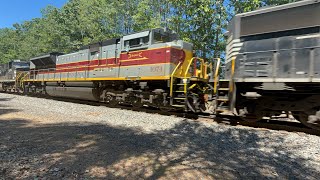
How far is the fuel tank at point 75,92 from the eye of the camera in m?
14.3

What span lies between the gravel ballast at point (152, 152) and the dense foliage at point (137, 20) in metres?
10.3

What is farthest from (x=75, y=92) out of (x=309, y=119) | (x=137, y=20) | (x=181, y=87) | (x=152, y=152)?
(x=309, y=119)

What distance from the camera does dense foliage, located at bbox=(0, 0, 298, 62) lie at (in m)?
16.6

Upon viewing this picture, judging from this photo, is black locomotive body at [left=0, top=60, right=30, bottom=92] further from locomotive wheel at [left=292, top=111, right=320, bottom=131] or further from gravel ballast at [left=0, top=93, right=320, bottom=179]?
locomotive wheel at [left=292, top=111, right=320, bottom=131]

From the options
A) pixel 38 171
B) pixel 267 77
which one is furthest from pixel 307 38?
pixel 38 171

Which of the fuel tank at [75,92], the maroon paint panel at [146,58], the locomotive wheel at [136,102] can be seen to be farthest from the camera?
the fuel tank at [75,92]

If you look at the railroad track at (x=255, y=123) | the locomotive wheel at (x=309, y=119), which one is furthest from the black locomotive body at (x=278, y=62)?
the railroad track at (x=255, y=123)

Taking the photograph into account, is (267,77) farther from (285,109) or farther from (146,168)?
(146,168)

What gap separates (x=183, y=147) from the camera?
5.60 meters

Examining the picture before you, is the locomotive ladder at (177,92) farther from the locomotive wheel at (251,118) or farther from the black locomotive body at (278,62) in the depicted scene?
the locomotive wheel at (251,118)

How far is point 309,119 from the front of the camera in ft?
23.7

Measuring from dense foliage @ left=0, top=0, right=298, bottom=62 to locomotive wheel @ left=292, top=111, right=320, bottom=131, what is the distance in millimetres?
9605

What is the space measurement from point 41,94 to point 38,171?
58.2 feet

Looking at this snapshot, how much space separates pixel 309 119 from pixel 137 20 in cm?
1775
